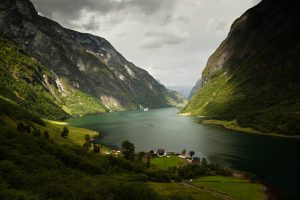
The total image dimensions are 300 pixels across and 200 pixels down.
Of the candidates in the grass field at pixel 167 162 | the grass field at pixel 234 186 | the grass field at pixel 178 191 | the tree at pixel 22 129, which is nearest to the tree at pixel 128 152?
the grass field at pixel 167 162

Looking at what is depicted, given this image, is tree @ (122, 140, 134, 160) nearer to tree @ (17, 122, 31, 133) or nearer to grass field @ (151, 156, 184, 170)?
grass field @ (151, 156, 184, 170)

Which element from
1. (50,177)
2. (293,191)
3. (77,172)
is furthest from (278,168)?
(50,177)

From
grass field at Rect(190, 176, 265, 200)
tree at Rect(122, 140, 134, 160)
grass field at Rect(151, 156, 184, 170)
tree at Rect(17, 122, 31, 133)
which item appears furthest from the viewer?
tree at Rect(17, 122, 31, 133)

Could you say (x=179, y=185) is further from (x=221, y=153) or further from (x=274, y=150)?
(x=274, y=150)

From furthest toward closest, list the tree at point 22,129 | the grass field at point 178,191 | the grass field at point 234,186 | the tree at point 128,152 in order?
1. the tree at point 22,129
2. the tree at point 128,152
3. the grass field at point 234,186
4. the grass field at point 178,191

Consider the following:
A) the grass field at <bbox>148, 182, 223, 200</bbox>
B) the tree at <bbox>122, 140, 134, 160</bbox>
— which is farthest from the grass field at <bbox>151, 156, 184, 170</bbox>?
the grass field at <bbox>148, 182, 223, 200</bbox>

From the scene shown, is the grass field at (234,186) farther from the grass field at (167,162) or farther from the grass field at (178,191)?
the grass field at (167,162)

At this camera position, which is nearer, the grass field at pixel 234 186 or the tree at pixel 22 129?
the grass field at pixel 234 186
